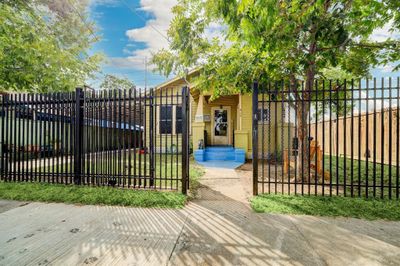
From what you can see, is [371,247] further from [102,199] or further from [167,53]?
[167,53]

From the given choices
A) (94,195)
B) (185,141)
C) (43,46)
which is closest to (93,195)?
(94,195)

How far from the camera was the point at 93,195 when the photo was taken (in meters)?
4.65

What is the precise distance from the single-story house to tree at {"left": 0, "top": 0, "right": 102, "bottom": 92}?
3.87 metres

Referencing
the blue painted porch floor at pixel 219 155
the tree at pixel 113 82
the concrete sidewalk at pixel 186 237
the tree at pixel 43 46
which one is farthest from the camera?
the tree at pixel 113 82

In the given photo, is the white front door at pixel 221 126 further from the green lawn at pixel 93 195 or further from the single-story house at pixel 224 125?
the green lawn at pixel 93 195

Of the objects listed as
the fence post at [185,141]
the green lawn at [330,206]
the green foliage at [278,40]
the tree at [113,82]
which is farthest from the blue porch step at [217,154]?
the tree at [113,82]

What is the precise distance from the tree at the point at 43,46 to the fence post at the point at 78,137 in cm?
294

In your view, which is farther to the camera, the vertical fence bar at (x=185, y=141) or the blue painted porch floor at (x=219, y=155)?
the blue painted porch floor at (x=219, y=155)

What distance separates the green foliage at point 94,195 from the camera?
431 centimetres

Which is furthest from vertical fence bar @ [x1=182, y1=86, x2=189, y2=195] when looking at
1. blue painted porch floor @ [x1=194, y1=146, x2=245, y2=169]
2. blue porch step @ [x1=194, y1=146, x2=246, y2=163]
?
blue porch step @ [x1=194, y1=146, x2=246, y2=163]

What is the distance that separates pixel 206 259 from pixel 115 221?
184 centimetres

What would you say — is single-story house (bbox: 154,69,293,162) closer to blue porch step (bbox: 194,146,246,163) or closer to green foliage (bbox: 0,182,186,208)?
blue porch step (bbox: 194,146,246,163)

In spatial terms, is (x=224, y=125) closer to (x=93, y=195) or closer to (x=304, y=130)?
(x=304, y=130)

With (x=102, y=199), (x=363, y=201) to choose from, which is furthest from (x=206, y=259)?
(x=363, y=201)
